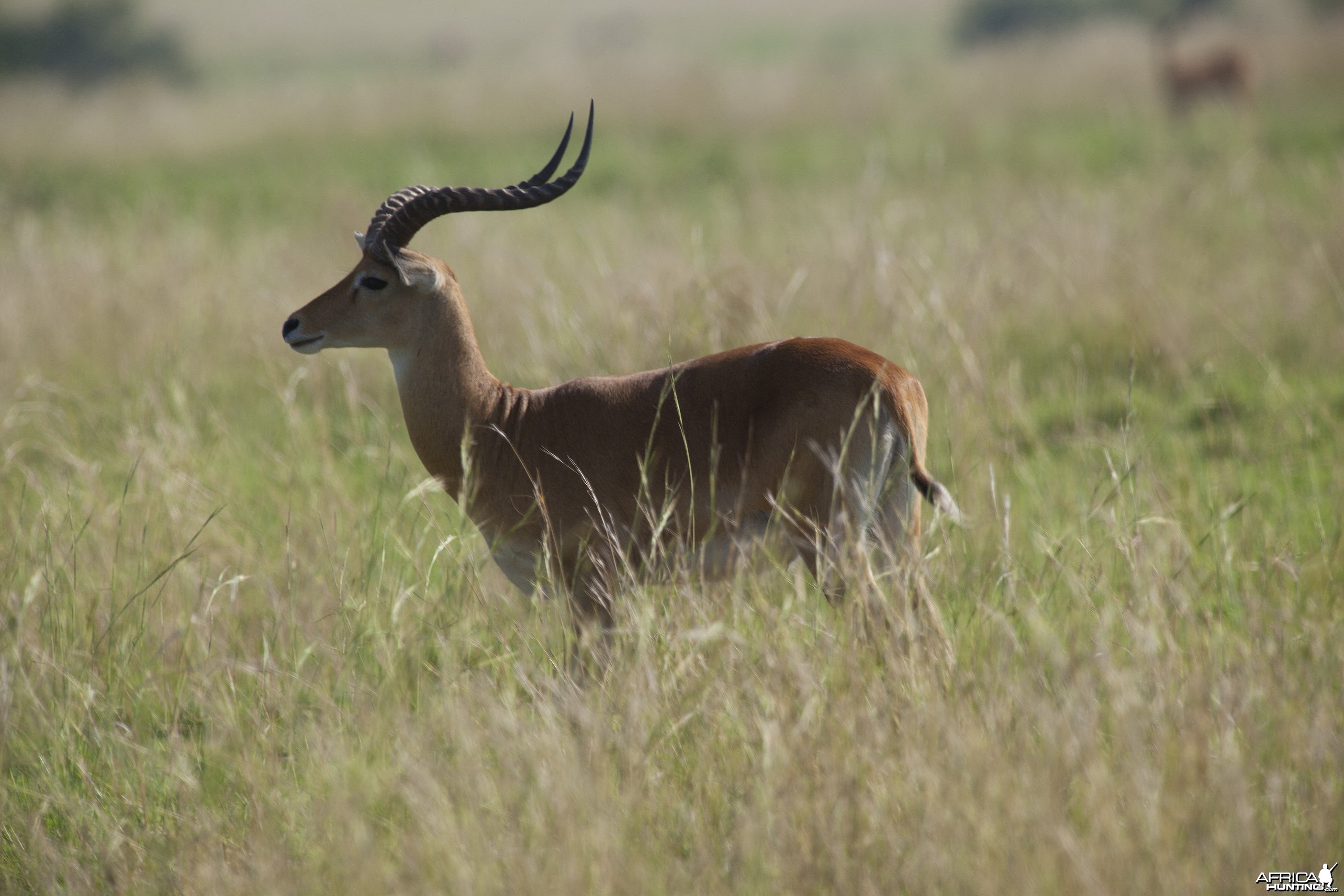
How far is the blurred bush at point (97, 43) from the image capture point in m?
28.5

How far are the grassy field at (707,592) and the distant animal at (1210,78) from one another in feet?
14.9

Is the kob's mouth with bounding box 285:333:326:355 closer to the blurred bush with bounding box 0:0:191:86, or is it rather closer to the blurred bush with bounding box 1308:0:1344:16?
the blurred bush with bounding box 1308:0:1344:16

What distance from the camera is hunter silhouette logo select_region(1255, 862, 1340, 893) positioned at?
6.83 ft

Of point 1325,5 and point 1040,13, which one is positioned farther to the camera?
point 1040,13

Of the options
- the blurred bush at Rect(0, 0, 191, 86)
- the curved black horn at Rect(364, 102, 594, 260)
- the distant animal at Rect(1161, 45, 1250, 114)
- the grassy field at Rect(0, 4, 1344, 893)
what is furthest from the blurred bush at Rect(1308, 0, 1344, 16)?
the blurred bush at Rect(0, 0, 191, 86)

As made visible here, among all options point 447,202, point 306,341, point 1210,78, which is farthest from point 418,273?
point 1210,78

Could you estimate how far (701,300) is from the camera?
17.5 feet

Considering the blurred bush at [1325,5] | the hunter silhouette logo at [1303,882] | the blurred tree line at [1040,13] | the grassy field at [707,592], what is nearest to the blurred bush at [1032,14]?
the blurred tree line at [1040,13]

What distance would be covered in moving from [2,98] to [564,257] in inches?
634

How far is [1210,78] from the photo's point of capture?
13.8 metres

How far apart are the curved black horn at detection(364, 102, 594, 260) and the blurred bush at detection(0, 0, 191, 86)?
27750mm

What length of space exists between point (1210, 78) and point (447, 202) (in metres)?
13.1

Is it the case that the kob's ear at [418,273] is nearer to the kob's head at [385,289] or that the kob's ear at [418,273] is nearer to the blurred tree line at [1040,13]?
the kob's head at [385,289]

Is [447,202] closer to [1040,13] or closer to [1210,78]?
[1210,78]
